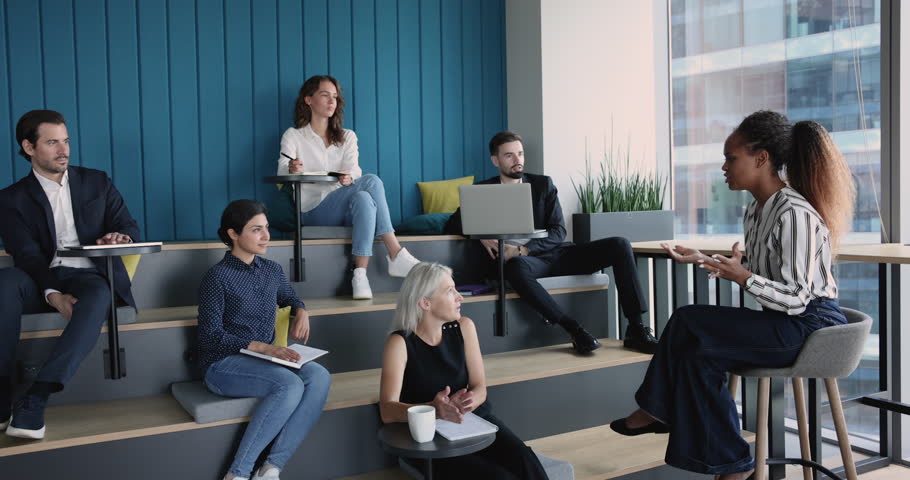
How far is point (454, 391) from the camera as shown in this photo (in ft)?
8.13

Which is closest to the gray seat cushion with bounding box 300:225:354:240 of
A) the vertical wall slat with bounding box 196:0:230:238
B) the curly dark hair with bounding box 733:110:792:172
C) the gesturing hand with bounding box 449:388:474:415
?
the vertical wall slat with bounding box 196:0:230:238

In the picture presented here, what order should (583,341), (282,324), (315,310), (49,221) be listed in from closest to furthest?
(49,221)
(282,324)
(315,310)
(583,341)

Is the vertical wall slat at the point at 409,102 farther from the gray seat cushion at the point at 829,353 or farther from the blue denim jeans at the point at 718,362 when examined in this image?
the gray seat cushion at the point at 829,353

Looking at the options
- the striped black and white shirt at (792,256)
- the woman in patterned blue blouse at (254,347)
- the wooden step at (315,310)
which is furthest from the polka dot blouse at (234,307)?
the striped black and white shirt at (792,256)

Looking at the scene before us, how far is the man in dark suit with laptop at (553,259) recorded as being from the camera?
3.31 m

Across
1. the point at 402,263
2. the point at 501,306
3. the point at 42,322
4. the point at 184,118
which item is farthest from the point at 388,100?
the point at 42,322

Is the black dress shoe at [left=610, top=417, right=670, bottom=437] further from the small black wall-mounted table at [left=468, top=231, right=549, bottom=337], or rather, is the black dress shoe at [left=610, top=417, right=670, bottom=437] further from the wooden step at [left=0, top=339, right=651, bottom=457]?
the small black wall-mounted table at [left=468, top=231, right=549, bottom=337]

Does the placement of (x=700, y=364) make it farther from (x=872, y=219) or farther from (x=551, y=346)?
(x=872, y=219)

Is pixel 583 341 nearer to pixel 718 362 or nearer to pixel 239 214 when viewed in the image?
pixel 718 362

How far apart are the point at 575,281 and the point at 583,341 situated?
0.44m

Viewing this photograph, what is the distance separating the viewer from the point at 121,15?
12.4 feet

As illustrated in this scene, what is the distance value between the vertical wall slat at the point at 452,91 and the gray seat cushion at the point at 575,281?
1.41 metres

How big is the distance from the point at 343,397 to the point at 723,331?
49.0 inches

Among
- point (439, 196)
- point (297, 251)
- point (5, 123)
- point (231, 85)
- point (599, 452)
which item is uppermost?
point (231, 85)
